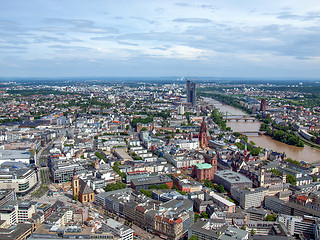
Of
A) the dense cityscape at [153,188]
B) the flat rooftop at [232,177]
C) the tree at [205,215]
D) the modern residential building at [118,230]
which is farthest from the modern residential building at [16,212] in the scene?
the flat rooftop at [232,177]

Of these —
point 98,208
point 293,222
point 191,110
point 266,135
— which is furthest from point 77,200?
point 191,110

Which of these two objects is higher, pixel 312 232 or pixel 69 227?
pixel 69 227

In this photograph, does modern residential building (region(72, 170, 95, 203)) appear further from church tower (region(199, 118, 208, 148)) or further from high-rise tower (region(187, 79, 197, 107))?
high-rise tower (region(187, 79, 197, 107))

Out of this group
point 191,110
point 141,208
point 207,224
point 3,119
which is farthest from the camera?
point 191,110

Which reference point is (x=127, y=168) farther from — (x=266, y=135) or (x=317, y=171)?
(x=266, y=135)

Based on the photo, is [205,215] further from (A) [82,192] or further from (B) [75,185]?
(B) [75,185]

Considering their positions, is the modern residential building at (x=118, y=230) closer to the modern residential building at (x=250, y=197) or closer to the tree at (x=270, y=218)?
the tree at (x=270, y=218)

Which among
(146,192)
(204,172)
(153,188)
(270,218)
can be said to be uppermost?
(204,172)

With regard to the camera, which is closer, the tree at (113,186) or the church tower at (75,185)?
the church tower at (75,185)

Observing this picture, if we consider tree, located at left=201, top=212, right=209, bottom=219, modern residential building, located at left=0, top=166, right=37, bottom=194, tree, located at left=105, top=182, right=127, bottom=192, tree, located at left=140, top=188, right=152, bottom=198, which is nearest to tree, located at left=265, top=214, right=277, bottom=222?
tree, located at left=201, top=212, right=209, bottom=219

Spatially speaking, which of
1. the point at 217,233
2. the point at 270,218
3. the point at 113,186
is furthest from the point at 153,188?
the point at 270,218

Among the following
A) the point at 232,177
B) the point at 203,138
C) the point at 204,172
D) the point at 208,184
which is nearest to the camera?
the point at 208,184
